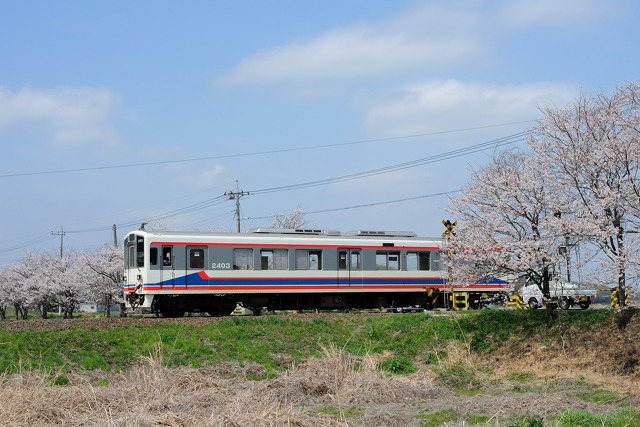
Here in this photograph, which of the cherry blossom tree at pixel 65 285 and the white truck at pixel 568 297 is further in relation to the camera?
the cherry blossom tree at pixel 65 285

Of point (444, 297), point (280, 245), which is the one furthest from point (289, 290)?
point (444, 297)

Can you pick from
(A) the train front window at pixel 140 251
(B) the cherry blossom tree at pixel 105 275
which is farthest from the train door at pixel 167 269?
(B) the cherry blossom tree at pixel 105 275

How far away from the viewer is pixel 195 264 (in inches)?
966

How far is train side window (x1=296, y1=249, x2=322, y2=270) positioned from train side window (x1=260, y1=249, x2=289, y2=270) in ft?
1.43

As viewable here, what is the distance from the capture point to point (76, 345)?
14.7m

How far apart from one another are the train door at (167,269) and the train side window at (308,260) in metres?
4.31

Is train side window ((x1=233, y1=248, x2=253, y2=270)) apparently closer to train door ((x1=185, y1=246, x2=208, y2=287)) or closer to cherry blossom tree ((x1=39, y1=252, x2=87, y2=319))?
train door ((x1=185, y1=246, x2=208, y2=287))

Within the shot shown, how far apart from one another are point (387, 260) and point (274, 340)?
11.3 m

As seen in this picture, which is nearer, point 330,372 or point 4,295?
point 330,372

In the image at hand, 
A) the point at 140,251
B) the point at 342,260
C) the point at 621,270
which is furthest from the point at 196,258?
the point at 621,270

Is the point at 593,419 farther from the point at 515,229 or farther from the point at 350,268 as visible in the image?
the point at 350,268

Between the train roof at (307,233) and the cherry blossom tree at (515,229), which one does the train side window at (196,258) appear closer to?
the train roof at (307,233)

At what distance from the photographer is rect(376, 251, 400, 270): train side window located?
2711cm

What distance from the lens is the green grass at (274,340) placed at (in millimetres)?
13852
